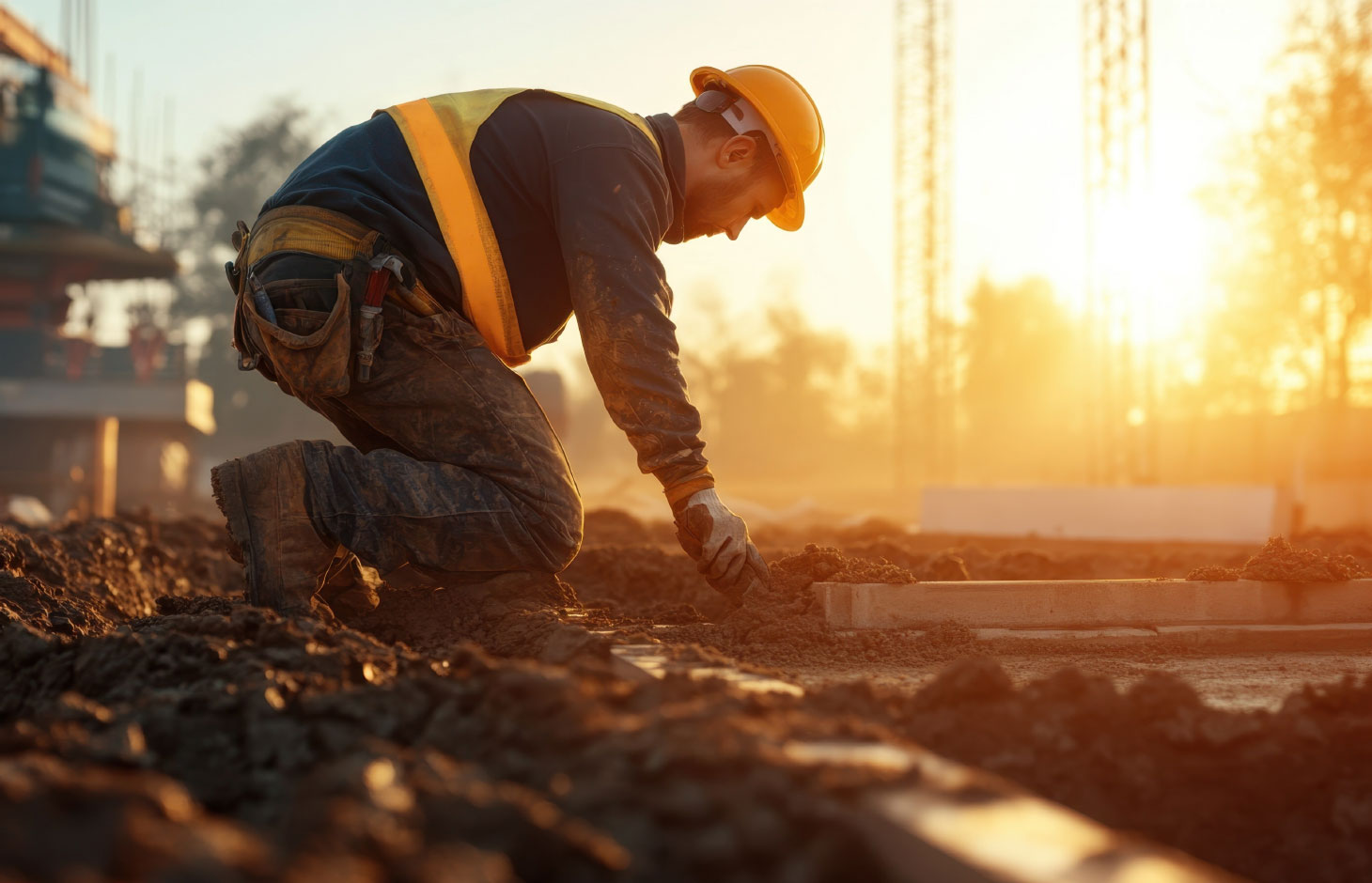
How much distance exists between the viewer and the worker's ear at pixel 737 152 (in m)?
3.66

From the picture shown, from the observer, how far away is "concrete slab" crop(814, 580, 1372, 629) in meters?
3.18

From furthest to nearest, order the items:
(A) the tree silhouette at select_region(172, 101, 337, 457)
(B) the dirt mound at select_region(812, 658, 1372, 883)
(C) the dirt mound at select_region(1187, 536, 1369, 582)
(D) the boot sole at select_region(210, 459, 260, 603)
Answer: (A) the tree silhouette at select_region(172, 101, 337, 457) → (C) the dirt mound at select_region(1187, 536, 1369, 582) → (D) the boot sole at select_region(210, 459, 260, 603) → (B) the dirt mound at select_region(812, 658, 1372, 883)

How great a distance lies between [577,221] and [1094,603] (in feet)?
5.99

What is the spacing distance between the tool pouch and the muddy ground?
0.72 m

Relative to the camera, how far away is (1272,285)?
52.2ft

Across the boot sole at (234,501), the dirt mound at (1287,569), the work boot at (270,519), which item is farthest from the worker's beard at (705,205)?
the dirt mound at (1287,569)

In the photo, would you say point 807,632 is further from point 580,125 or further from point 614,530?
point 614,530

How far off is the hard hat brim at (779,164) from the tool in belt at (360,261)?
1212 millimetres

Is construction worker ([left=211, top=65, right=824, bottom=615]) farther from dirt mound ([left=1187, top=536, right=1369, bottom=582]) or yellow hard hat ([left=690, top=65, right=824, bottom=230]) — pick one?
dirt mound ([left=1187, top=536, right=1369, bottom=582])

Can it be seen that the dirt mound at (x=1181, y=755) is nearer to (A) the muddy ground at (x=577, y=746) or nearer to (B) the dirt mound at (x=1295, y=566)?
(A) the muddy ground at (x=577, y=746)

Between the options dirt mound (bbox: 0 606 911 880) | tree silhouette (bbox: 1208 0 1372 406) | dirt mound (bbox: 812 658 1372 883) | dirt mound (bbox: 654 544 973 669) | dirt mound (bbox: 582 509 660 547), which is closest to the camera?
dirt mound (bbox: 0 606 911 880)

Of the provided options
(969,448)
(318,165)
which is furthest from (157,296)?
(318,165)

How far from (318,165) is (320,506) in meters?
1.06

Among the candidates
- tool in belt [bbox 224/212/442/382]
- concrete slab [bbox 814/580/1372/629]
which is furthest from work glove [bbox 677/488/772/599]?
tool in belt [bbox 224/212/442/382]
